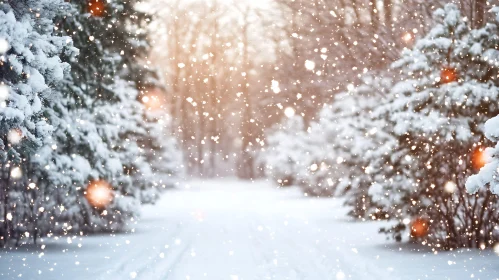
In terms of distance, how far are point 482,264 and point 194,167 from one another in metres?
56.7

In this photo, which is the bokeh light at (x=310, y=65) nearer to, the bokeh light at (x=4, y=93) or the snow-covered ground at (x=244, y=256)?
the snow-covered ground at (x=244, y=256)

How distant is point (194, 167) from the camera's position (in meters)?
66.2

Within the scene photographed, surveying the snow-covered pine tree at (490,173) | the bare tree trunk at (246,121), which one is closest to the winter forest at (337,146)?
the snow-covered pine tree at (490,173)

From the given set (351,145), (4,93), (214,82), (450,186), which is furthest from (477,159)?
(214,82)

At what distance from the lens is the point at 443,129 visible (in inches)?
471

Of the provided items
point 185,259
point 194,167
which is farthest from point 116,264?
point 194,167

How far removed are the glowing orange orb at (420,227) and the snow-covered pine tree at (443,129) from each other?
22 mm

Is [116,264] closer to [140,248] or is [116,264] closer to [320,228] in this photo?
[140,248]

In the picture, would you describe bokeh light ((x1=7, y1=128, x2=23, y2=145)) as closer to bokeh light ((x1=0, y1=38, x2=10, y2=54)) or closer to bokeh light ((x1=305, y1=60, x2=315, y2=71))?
bokeh light ((x1=0, y1=38, x2=10, y2=54))

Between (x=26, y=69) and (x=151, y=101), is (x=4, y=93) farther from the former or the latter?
→ (x=151, y=101)

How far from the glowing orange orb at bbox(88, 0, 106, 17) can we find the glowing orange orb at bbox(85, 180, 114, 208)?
465 cm

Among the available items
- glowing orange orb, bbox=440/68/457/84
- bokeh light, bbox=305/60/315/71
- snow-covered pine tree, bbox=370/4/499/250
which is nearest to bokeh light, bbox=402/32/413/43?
snow-covered pine tree, bbox=370/4/499/250

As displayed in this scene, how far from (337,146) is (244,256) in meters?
9.11

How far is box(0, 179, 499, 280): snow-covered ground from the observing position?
10016 millimetres
